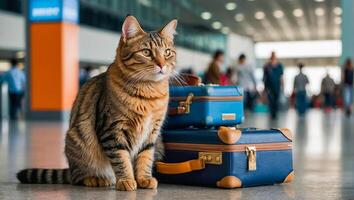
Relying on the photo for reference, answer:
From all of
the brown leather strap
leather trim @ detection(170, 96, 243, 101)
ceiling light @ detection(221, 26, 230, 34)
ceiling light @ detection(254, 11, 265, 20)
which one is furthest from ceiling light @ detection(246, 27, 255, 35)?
the brown leather strap

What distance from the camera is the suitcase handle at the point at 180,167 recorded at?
4.93 meters

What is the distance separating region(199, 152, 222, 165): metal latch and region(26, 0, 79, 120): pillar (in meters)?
15.8

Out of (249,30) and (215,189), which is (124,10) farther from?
(215,189)

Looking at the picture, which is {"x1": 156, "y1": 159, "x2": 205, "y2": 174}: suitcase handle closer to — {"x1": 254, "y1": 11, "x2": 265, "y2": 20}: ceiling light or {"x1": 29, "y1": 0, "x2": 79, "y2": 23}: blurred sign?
{"x1": 29, "y1": 0, "x2": 79, "y2": 23}: blurred sign

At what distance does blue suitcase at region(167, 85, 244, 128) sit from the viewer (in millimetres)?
5355

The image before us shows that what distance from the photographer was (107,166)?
16.1 feet

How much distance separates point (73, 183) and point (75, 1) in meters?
16.6

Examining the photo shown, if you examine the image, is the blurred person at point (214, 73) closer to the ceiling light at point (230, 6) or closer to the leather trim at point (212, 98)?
the leather trim at point (212, 98)

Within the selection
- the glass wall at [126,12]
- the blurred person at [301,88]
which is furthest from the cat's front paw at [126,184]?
the glass wall at [126,12]

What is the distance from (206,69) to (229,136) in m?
12.7

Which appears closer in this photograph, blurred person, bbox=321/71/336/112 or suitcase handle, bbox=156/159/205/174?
suitcase handle, bbox=156/159/205/174

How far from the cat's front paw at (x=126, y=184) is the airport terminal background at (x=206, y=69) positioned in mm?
74

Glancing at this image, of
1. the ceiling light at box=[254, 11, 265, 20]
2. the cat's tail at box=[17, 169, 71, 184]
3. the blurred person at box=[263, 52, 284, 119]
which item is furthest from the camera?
the ceiling light at box=[254, 11, 265, 20]

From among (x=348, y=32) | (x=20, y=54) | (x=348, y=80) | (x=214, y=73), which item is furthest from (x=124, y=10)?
(x=214, y=73)
